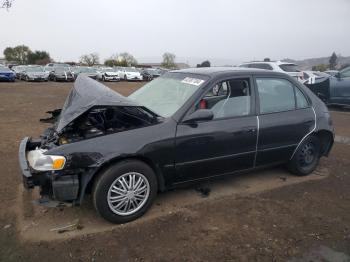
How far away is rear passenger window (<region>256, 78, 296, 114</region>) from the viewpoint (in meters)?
4.37

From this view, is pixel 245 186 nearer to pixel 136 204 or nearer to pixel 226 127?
pixel 226 127

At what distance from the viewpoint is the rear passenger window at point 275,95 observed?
4.37 meters

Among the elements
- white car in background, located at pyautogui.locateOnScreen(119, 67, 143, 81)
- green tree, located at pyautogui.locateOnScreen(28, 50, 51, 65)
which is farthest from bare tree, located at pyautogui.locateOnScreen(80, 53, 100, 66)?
white car in background, located at pyautogui.locateOnScreen(119, 67, 143, 81)

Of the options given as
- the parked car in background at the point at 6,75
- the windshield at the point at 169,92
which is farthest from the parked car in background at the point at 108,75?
the windshield at the point at 169,92

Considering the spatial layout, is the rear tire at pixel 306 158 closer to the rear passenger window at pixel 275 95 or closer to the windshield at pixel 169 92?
the rear passenger window at pixel 275 95

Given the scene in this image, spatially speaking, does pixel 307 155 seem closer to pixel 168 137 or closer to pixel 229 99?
pixel 229 99

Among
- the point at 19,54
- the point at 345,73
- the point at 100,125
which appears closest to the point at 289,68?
the point at 345,73

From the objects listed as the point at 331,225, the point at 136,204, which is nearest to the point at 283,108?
the point at 331,225

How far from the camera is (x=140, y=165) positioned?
3527mm

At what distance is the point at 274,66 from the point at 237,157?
961 cm

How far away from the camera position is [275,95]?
4.54m

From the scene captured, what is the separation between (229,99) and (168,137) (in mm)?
1052

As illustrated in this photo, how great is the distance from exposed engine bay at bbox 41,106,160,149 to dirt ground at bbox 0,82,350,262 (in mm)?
865

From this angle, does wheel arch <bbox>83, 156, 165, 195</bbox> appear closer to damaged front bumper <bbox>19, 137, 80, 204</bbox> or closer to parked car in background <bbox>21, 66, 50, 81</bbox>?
damaged front bumper <bbox>19, 137, 80, 204</bbox>
